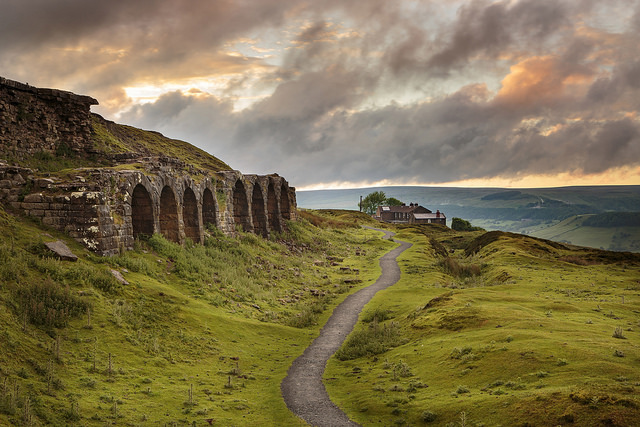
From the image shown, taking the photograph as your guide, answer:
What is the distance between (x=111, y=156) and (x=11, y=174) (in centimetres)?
1240

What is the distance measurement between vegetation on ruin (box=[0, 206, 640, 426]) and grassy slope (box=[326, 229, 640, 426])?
60mm

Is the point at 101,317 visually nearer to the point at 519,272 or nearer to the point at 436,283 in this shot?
the point at 436,283

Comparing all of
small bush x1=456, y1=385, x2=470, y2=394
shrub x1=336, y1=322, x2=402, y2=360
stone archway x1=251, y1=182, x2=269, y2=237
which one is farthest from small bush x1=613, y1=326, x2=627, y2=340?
stone archway x1=251, y1=182, x2=269, y2=237

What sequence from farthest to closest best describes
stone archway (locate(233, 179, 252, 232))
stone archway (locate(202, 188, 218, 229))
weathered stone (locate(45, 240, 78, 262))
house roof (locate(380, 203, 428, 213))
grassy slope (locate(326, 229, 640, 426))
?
house roof (locate(380, 203, 428, 213)), stone archway (locate(233, 179, 252, 232)), stone archway (locate(202, 188, 218, 229)), weathered stone (locate(45, 240, 78, 262)), grassy slope (locate(326, 229, 640, 426))

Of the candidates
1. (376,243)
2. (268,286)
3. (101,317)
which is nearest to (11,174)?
(101,317)

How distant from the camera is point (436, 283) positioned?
37.5 metres

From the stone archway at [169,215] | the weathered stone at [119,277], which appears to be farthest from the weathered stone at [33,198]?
the stone archway at [169,215]

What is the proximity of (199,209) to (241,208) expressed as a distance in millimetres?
12557

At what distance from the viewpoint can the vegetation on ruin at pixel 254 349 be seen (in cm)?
1214

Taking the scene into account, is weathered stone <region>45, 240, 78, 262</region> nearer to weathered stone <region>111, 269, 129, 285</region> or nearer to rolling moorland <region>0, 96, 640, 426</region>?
rolling moorland <region>0, 96, 640, 426</region>

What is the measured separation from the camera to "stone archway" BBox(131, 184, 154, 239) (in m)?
29.4

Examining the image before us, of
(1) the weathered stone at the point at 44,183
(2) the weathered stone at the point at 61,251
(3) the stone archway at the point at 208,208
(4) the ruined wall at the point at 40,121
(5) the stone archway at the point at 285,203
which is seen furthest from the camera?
(5) the stone archway at the point at 285,203

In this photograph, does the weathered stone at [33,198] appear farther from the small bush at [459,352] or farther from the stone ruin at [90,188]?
the small bush at [459,352]

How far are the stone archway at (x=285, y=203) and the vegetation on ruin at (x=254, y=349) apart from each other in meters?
30.4
